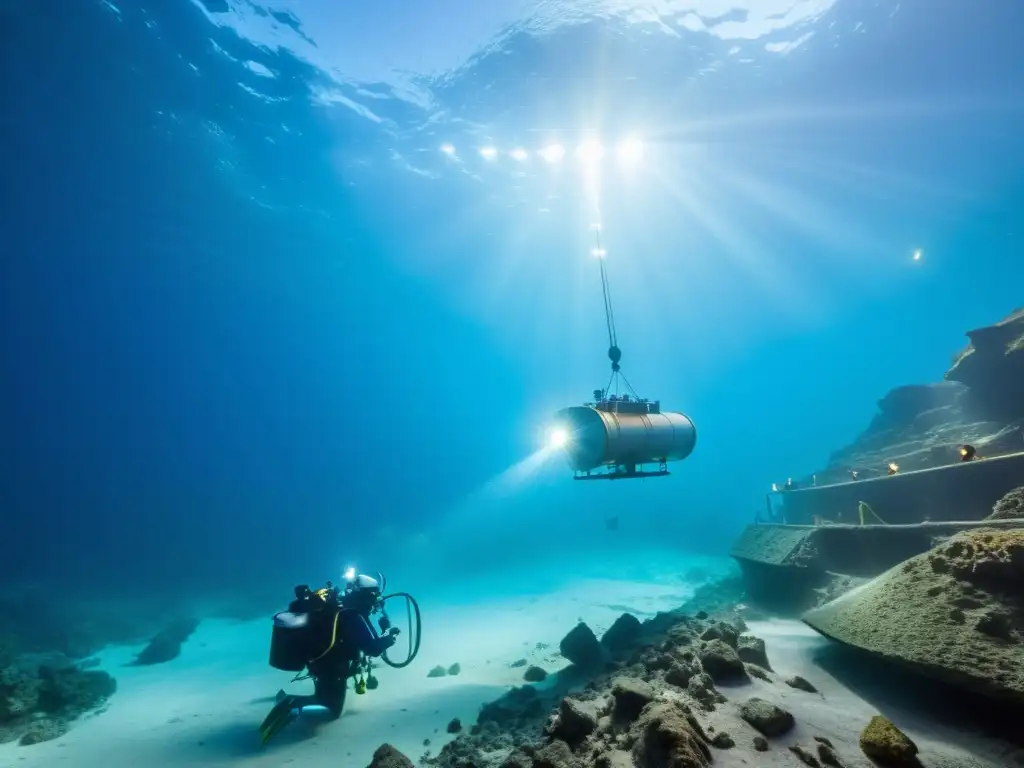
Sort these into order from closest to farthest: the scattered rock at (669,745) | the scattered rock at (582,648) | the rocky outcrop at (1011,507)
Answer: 1. the scattered rock at (669,745)
2. the rocky outcrop at (1011,507)
3. the scattered rock at (582,648)

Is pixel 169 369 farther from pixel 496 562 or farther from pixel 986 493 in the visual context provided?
pixel 986 493

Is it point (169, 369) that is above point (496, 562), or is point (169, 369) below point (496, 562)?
above

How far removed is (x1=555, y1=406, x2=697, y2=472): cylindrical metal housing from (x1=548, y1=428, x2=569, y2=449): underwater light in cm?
6

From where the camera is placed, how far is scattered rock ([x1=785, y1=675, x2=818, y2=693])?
20.0 feet

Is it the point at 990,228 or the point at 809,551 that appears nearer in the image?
the point at 809,551

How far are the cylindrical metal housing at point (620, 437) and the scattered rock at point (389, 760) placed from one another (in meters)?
5.81

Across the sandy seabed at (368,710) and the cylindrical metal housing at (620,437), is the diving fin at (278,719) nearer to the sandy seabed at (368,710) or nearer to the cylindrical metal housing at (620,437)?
the sandy seabed at (368,710)

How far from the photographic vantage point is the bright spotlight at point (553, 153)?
33062 millimetres

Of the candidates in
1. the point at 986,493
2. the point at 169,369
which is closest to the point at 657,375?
the point at 169,369

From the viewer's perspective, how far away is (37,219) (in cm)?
3675

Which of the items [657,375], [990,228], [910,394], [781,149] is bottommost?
[910,394]

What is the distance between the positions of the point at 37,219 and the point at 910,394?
67012 millimetres

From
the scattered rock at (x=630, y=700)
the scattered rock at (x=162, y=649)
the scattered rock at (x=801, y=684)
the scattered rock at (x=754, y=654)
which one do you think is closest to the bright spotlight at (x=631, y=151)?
the scattered rock at (x=754, y=654)

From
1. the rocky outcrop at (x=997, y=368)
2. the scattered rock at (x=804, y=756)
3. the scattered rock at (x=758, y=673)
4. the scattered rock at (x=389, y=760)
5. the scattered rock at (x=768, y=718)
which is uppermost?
the rocky outcrop at (x=997, y=368)
